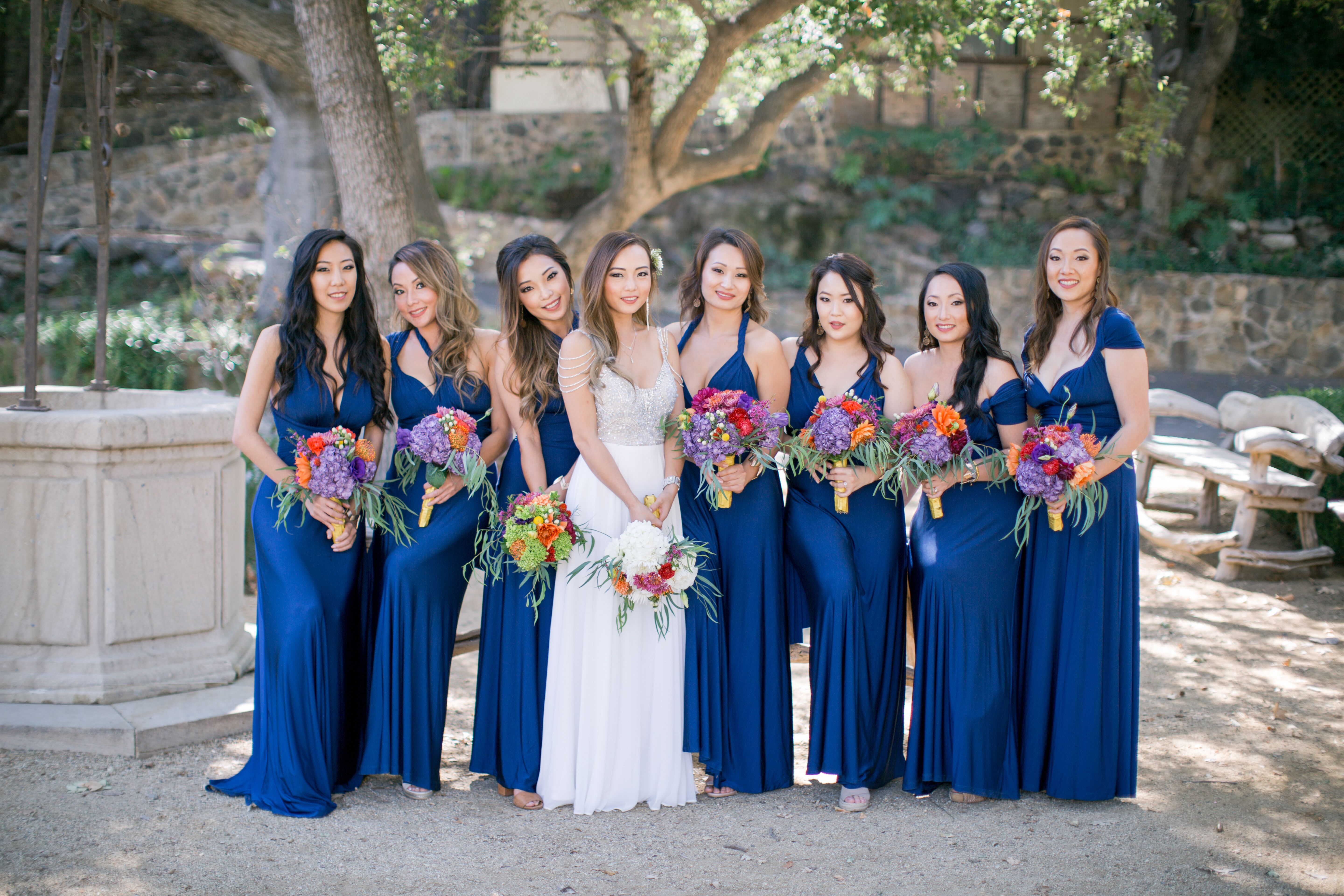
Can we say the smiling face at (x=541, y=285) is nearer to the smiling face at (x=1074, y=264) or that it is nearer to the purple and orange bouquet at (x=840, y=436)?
the purple and orange bouquet at (x=840, y=436)

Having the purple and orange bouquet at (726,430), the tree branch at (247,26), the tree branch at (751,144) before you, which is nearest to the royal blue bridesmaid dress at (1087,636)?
the purple and orange bouquet at (726,430)

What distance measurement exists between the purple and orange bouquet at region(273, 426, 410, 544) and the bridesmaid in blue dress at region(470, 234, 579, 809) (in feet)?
1.64

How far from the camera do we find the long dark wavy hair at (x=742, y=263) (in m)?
4.42

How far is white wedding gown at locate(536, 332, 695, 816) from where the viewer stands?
425 centimetres

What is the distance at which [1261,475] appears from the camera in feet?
25.5

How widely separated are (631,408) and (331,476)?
47.7 inches

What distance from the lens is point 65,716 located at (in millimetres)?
4750

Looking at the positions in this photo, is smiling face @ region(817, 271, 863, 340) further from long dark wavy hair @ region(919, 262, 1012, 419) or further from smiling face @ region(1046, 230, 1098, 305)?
smiling face @ region(1046, 230, 1098, 305)

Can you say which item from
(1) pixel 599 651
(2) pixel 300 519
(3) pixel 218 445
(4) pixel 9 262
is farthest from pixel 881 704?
(4) pixel 9 262

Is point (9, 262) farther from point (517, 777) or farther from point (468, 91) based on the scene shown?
point (517, 777)

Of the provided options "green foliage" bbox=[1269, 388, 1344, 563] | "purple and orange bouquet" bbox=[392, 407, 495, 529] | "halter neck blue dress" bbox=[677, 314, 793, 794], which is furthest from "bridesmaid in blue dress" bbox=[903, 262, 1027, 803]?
"green foliage" bbox=[1269, 388, 1344, 563]

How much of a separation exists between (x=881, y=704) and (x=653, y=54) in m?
9.29

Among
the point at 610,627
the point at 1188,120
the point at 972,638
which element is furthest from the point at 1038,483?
the point at 1188,120

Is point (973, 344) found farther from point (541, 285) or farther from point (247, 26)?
point (247, 26)
